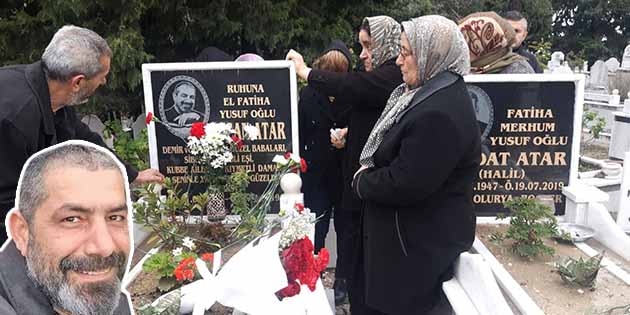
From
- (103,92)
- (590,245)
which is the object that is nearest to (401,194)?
(590,245)

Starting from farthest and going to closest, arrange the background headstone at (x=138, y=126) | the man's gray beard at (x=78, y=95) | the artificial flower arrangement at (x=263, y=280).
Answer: the background headstone at (x=138, y=126)
the man's gray beard at (x=78, y=95)
the artificial flower arrangement at (x=263, y=280)

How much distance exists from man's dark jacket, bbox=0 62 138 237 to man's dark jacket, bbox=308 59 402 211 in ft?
4.51

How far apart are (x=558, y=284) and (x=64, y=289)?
2506 mm

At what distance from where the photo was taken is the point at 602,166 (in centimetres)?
654

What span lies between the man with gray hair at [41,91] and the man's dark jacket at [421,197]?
1.27 m

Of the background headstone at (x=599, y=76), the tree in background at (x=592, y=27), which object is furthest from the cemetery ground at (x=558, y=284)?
the tree in background at (x=592, y=27)

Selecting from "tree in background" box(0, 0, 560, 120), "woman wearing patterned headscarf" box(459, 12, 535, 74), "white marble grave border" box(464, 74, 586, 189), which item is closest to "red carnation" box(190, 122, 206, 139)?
"white marble grave border" box(464, 74, 586, 189)

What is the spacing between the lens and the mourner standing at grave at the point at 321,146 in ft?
12.2

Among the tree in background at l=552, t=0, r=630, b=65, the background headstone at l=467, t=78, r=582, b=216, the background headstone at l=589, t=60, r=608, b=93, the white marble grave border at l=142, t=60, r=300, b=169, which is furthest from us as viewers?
the tree in background at l=552, t=0, r=630, b=65

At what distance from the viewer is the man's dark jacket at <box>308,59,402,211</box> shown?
2.69 m

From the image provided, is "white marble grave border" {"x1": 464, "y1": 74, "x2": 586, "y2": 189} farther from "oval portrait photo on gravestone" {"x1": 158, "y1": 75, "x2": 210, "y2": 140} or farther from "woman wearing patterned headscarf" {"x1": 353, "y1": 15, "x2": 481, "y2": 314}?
"oval portrait photo on gravestone" {"x1": 158, "y1": 75, "x2": 210, "y2": 140}

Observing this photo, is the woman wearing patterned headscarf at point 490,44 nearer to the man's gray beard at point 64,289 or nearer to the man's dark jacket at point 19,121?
the man's dark jacket at point 19,121

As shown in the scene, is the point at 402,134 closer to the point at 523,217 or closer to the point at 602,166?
the point at 523,217

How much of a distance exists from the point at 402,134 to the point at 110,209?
134cm
